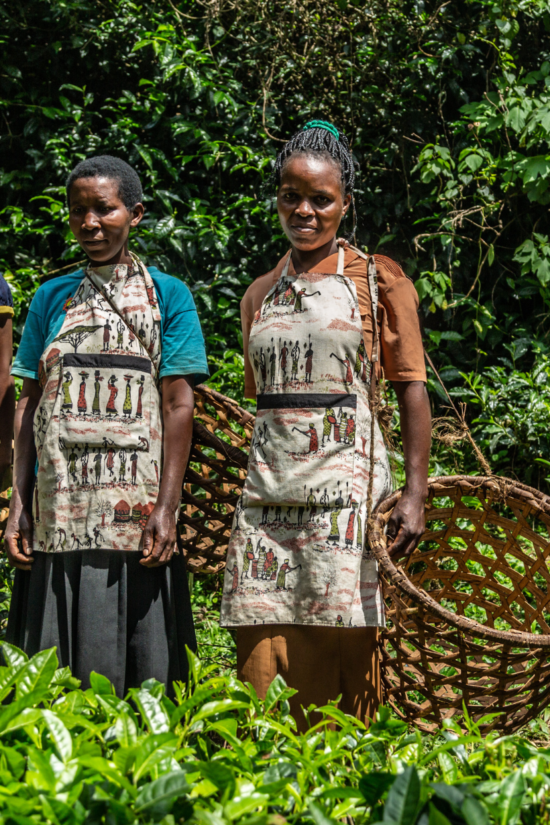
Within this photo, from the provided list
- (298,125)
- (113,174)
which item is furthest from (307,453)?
(298,125)

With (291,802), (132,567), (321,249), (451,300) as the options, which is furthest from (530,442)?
(291,802)

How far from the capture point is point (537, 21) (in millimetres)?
4336

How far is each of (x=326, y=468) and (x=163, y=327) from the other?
667mm

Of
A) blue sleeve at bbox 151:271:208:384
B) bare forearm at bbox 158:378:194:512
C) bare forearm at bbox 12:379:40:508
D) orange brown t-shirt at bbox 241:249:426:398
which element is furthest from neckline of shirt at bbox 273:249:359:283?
bare forearm at bbox 12:379:40:508

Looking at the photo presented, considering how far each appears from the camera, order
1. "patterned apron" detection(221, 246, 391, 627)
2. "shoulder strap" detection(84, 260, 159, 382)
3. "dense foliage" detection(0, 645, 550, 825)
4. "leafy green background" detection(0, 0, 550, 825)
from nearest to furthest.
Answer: "dense foliage" detection(0, 645, 550, 825), "patterned apron" detection(221, 246, 391, 627), "shoulder strap" detection(84, 260, 159, 382), "leafy green background" detection(0, 0, 550, 825)

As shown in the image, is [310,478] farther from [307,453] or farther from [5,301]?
[5,301]

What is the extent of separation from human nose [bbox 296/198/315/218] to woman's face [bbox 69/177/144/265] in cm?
55

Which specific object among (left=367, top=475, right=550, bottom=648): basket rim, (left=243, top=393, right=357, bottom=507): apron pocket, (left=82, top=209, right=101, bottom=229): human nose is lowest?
(left=367, top=475, right=550, bottom=648): basket rim

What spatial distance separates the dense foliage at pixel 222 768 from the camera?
935mm

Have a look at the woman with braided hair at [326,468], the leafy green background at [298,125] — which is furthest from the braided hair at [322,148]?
the leafy green background at [298,125]

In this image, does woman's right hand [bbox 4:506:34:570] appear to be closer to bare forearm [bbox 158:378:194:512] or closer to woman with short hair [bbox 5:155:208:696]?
woman with short hair [bbox 5:155:208:696]

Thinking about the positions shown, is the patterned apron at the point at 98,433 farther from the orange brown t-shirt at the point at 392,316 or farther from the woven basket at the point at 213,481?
the orange brown t-shirt at the point at 392,316

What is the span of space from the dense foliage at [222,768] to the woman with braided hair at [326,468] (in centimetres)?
67

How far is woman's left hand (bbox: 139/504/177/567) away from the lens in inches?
83.1
